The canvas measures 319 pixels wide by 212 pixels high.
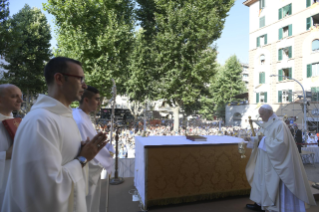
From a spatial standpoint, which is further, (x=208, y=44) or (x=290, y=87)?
(x=290, y=87)

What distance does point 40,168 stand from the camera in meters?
1.04

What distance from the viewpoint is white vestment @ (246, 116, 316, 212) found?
3107mm

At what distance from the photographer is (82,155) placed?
1.33 m

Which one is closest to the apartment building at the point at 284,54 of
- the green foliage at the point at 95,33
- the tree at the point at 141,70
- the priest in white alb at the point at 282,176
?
the tree at the point at 141,70

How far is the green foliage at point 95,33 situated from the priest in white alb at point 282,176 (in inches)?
489

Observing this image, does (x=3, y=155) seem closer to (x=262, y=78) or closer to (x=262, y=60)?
(x=262, y=78)

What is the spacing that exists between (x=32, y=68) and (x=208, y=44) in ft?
41.8

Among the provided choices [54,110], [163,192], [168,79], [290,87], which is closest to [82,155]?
[54,110]

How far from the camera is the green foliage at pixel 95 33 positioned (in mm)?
13047

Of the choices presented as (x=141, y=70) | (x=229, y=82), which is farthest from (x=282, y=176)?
(x=229, y=82)

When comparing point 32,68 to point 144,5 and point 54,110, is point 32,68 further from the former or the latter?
point 54,110

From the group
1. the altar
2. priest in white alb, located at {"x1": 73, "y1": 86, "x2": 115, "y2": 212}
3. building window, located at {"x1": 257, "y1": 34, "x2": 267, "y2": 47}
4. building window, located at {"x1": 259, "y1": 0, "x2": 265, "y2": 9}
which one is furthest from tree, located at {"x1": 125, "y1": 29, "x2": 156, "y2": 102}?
building window, located at {"x1": 259, "y1": 0, "x2": 265, "y2": 9}

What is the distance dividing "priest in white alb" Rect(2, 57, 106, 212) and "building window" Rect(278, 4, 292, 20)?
25243mm

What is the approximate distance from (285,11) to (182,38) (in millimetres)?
14044
